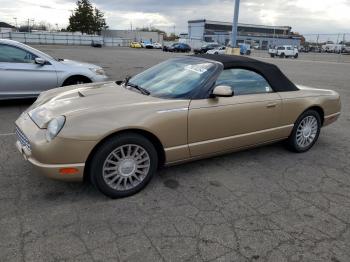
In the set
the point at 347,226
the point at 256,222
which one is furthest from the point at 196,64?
the point at 347,226

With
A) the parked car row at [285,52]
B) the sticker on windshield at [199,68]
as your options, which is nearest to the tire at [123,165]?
the sticker on windshield at [199,68]

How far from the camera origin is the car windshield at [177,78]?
12.0 feet

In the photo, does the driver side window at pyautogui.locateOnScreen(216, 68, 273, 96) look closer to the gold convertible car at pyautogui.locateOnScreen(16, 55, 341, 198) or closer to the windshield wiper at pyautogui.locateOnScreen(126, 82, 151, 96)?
the gold convertible car at pyautogui.locateOnScreen(16, 55, 341, 198)

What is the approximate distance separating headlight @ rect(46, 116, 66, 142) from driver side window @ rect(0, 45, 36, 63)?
14.4ft

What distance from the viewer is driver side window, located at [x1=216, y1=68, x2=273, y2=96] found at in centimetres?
389

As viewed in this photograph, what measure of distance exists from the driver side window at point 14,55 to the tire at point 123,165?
4.69 meters

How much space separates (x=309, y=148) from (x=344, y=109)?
372cm

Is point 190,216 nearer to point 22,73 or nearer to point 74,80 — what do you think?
point 74,80

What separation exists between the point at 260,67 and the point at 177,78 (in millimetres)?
1213

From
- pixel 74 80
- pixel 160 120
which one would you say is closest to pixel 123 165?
pixel 160 120

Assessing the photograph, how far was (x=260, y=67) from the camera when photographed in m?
4.25

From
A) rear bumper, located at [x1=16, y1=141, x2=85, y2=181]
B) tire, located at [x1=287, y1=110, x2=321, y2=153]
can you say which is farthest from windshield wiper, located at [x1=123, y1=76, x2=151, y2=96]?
tire, located at [x1=287, y1=110, x2=321, y2=153]

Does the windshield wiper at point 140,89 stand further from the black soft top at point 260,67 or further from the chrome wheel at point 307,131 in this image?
the chrome wheel at point 307,131

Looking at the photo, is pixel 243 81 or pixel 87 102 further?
pixel 243 81
